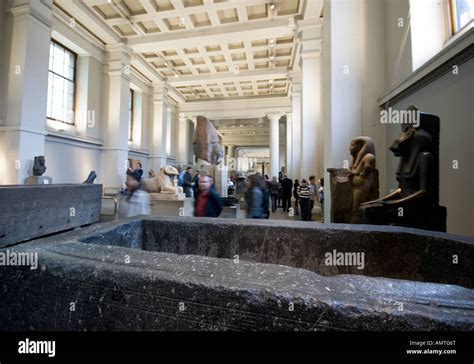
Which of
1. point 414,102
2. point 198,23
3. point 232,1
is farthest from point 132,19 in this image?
point 414,102

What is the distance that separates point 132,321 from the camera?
0.77 meters

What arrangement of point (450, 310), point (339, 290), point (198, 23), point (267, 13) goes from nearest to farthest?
point (450, 310) < point (339, 290) < point (267, 13) < point (198, 23)

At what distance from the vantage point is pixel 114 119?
10812 millimetres

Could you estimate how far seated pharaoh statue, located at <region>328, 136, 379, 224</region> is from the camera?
312 cm

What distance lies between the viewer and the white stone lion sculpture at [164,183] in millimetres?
6961

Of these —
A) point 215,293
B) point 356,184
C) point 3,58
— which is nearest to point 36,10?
point 3,58

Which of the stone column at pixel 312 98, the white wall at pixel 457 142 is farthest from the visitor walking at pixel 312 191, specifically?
the white wall at pixel 457 142

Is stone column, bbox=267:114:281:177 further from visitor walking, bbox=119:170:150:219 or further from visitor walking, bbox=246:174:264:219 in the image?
visitor walking, bbox=119:170:150:219

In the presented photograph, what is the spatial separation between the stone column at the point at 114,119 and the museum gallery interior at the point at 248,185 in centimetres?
7

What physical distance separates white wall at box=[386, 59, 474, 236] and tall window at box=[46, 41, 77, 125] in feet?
37.7

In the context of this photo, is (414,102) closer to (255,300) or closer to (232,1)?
(255,300)

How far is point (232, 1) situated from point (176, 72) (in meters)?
6.84

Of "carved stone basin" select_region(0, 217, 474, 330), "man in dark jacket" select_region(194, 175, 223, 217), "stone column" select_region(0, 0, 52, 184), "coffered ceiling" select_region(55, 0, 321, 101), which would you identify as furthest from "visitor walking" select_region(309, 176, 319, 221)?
"stone column" select_region(0, 0, 52, 184)

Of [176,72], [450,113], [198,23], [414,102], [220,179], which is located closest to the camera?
[450,113]
